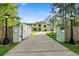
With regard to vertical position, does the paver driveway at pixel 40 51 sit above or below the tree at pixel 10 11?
below

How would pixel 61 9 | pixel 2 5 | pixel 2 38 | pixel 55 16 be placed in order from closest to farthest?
1. pixel 2 38
2. pixel 2 5
3. pixel 61 9
4. pixel 55 16

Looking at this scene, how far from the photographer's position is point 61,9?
18.8 m

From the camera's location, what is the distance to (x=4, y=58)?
729 cm

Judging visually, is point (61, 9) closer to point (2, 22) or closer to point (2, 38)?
point (2, 22)

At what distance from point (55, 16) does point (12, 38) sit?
288 inches

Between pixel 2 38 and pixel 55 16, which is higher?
pixel 55 16

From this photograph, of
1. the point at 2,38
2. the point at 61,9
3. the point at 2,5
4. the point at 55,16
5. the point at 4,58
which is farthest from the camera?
the point at 55,16

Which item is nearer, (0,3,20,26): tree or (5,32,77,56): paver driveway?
(5,32,77,56): paver driveway

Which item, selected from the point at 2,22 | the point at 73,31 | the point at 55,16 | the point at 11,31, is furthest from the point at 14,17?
the point at 73,31

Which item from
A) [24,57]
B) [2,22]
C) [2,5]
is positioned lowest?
[24,57]

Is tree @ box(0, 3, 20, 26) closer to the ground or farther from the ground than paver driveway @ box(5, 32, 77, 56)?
farther from the ground

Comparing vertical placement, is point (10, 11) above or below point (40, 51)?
above

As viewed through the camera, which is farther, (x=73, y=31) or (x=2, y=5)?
(x=2, y=5)

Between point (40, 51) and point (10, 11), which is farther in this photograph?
point (10, 11)
